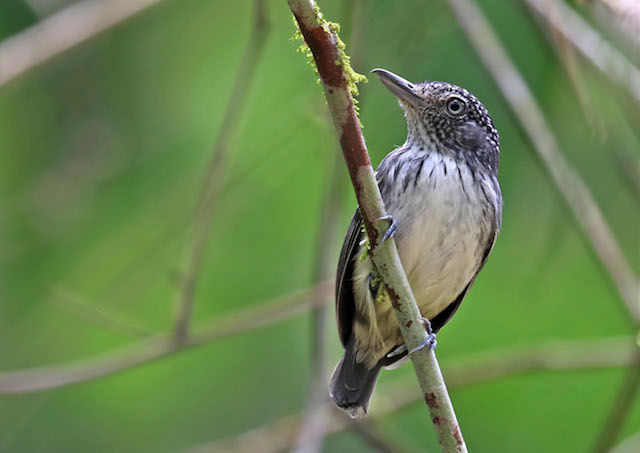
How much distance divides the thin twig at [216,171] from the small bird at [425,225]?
0.63m

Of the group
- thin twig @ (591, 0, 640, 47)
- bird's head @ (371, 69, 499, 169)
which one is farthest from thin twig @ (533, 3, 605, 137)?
thin twig @ (591, 0, 640, 47)

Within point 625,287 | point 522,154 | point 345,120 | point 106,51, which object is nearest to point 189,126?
point 106,51

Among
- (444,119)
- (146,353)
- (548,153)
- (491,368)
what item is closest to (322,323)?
(146,353)

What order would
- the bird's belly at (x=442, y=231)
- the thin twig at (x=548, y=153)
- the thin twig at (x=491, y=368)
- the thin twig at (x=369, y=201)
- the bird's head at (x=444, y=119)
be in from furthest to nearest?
A: the thin twig at (x=491, y=368), the thin twig at (x=548, y=153), the bird's head at (x=444, y=119), the bird's belly at (x=442, y=231), the thin twig at (x=369, y=201)

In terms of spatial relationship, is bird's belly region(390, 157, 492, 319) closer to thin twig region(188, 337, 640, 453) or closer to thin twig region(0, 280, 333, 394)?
thin twig region(0, 280, 333, 394)

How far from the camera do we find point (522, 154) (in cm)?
575

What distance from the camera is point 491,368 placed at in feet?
16.3

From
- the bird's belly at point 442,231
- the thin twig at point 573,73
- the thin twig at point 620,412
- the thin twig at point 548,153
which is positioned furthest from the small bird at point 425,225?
the thin twig at point 620,412

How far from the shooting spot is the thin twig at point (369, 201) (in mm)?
2361

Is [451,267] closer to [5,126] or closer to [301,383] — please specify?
[301,383]

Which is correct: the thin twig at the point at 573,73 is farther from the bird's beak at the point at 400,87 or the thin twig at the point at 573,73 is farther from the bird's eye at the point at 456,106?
the bird's beak at the point at 400,87

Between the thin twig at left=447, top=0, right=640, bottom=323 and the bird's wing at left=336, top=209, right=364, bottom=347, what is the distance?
97cm

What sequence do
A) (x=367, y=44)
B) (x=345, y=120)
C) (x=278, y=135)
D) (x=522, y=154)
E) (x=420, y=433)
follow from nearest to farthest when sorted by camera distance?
1. (x=345, y=120)
2. (x=367, y=44)
3. (x=278, y=135)
4. (x=522, y=154)
5. (x=420, y=433)

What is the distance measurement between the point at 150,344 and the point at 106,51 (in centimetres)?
211
